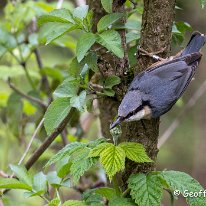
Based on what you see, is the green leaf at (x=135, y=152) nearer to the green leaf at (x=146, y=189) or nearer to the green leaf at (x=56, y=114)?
the green leaf at (x=146, y=189)

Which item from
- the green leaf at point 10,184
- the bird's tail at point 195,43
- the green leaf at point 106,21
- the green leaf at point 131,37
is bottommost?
the green leaf at point 10,184

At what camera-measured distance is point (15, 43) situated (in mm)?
3035

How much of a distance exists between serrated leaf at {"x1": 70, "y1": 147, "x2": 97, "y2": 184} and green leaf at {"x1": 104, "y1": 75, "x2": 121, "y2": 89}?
359 millimetres

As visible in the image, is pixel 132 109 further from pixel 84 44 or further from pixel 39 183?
pixel 39 183

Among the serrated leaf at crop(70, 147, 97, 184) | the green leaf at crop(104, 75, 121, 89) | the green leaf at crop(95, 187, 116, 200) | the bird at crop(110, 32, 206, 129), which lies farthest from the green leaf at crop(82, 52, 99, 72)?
the green leaf at crop(95, 187, 116, 200)

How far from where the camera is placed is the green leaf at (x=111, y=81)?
2225 millimetres

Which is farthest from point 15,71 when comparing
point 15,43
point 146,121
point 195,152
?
point 195,152

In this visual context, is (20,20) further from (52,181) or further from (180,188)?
(180,188)

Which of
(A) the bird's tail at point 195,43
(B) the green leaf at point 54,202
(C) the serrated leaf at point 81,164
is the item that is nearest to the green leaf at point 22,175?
(B) the green leaf at point 54,202

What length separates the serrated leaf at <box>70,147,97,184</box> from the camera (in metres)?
1.93

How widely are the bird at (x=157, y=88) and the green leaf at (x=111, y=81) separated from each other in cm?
7

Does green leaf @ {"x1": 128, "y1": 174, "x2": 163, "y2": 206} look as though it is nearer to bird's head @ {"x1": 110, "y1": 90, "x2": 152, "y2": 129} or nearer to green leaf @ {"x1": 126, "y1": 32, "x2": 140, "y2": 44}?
bird's head @ {"x1": 110, "y1": 90, "x2": 152, "y2": 129}

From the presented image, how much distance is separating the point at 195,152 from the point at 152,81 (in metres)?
4.60

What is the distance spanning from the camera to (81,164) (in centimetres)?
196
